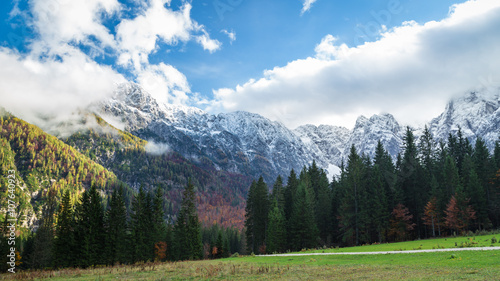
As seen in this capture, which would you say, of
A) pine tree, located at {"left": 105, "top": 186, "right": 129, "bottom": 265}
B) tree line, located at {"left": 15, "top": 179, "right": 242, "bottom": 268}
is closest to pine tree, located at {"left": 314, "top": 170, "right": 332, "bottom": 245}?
tree line, located at {"left": 15, "top": 179, "right": 242, "bottom": 268}

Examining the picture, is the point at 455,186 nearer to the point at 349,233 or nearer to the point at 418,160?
the point at 418,160

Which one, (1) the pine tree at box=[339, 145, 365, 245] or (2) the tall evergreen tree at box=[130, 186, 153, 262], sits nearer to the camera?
(2) the tall evergreen tree at box=[130, 186, 153, 262]

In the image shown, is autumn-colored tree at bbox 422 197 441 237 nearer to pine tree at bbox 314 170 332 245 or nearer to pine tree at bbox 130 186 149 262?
pine tree at bbox 314 170 332 245

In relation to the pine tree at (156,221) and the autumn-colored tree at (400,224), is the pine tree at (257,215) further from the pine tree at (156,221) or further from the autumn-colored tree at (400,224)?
the autumn-colored tree at (400,224)

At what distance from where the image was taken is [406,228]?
196 feet

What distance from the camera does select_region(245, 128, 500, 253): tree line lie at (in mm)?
Answer: 58719

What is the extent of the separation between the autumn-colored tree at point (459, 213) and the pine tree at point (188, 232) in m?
49.3

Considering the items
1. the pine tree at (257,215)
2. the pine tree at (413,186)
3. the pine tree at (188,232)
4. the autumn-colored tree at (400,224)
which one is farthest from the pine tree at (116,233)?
the pine tree at (413,186)

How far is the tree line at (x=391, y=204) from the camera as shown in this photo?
58.7 meters

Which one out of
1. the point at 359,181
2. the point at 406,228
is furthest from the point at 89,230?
the point at 406,228

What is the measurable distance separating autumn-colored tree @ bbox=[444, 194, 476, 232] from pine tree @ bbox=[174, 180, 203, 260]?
162 feet

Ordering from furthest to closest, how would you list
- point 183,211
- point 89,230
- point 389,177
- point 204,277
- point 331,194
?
point 331,194, point 183,211, point 389,177, point 89,230, point 204,277

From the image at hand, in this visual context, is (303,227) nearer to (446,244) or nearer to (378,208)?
(378,208)

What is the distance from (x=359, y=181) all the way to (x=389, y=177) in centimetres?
831
